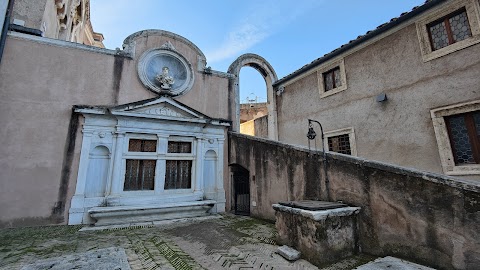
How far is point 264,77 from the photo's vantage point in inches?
500

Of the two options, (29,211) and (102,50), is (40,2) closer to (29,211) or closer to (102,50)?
(102,50)

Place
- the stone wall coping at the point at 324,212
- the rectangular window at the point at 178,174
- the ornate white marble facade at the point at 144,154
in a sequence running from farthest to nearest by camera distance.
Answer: the rectangular window at the point at 178,174 < the ornate white marble facade at the point at 144,154 < the stone wall coping at the point at 324,212

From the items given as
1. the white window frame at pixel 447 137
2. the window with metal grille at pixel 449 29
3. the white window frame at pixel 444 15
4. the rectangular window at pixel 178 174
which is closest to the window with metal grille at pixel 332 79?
the white window frame at pixel 444 15

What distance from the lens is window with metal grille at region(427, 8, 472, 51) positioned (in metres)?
6.20

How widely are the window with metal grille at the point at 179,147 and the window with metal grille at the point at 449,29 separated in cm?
931

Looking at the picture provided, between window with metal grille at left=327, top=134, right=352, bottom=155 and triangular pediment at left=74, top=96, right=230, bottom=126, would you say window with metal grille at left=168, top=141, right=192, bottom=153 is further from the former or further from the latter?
window with metal grille at left=327, top=134, right=352, bottom=155

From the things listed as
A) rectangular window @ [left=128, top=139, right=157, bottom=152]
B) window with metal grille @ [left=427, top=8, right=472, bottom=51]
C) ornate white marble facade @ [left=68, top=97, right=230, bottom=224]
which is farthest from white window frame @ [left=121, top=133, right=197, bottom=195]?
window with metal grille @ [left=427, top=8, right=472, bottom=51]

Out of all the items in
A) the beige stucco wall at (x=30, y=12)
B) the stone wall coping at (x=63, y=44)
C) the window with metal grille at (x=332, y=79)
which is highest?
the beige stucco wall at (x=30, y=12)

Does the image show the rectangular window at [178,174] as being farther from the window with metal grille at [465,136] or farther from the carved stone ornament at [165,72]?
the window with metal grille at [465,136]

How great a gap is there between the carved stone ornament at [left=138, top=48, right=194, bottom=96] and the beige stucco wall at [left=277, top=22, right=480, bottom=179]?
641 cm

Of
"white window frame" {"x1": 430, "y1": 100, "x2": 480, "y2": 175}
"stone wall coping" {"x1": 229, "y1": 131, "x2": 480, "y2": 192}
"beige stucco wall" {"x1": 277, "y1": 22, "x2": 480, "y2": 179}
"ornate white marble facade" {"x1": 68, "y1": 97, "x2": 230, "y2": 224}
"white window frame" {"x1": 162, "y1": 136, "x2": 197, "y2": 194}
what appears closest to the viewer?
"stone wall coping" {"x1": 229, "y1": 131, "x2": 480, "y2": 192}

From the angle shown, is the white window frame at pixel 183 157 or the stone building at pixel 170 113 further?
the white window frame at pixel 183 157

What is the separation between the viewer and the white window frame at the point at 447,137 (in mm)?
5758

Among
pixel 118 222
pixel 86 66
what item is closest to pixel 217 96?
pixel 86 66
